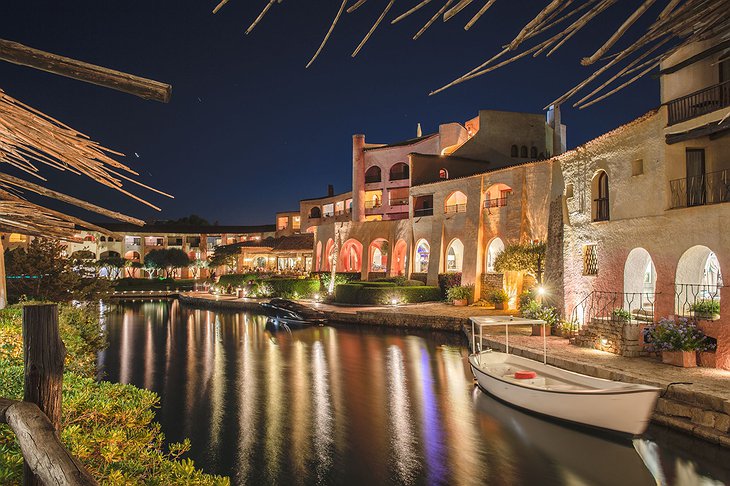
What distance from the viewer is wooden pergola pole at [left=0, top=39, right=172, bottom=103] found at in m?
2.23

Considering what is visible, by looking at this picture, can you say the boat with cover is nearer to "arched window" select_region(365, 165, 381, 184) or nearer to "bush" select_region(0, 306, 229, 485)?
"arched window" select_region(365, 165, 381, 184)

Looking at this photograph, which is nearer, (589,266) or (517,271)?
(589,266)

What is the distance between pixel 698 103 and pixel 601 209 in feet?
16.9

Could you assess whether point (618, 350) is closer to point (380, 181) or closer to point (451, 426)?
point (451, 426)

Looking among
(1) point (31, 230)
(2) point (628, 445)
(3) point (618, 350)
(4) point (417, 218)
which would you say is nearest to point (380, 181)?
(4) point (417, 218)

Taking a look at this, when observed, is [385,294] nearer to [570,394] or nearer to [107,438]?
[570,394]

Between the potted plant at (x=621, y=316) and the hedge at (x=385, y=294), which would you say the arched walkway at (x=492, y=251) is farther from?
the potted plant at (x=621, y=316)

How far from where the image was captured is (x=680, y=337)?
12.5 metres

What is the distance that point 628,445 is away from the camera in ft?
33.9

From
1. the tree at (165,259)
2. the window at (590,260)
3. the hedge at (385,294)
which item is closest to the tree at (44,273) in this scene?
the hedge at (385,294)

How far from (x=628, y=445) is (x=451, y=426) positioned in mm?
3629

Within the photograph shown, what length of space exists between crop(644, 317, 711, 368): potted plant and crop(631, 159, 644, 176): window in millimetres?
5050

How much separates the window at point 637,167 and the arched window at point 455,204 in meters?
17.7

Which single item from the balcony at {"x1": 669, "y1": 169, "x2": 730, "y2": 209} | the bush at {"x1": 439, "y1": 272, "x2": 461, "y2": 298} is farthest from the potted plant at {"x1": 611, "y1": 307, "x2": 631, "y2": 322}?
the bush at {"x1": 439, "y1": 272, "x2": 461, "y2": 298}
